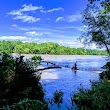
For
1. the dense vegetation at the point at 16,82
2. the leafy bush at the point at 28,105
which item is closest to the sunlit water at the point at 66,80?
the dense vegetation at the point at 16,82

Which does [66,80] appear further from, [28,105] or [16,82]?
[28,105]

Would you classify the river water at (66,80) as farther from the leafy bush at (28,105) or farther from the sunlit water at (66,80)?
the leafy bush at (28,105)

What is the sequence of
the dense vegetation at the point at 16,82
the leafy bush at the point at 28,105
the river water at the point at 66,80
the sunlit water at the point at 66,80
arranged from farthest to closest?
1. the river water at the point at 66,80
2. the sunlit water at the point at 66,80
3. the dense vegetation at the point at 16,82
4. the leafy bush at the point at 28,105

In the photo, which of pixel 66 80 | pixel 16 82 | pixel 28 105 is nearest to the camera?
pixel 28 105

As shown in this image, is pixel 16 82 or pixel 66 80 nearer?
pixel 16 82

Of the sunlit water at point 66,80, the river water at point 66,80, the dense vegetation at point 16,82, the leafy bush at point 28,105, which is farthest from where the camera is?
the river water at point 66,80

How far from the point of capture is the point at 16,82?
14.2 meters

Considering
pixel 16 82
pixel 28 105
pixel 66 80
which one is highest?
pixel 16 82

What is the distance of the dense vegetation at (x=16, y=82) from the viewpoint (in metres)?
13.6

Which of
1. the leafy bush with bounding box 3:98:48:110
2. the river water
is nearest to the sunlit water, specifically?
the river water

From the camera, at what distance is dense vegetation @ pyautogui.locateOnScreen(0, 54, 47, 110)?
13633mm

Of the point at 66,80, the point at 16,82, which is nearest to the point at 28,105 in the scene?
the point at 16,82

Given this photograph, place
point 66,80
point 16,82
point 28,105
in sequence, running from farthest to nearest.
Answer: point 66,80, point 16,82, point 28,105

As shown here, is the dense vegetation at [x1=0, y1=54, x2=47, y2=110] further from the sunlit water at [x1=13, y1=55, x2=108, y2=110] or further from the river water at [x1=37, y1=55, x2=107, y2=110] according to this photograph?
the river water at [x1=37, y1=55, x2=107, y2=110]
